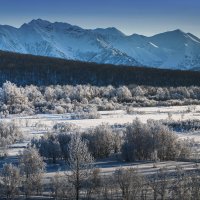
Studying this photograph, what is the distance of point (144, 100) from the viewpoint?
13362 cm

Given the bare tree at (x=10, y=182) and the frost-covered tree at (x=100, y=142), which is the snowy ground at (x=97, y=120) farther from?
the bare tree at (x=10, y=182)

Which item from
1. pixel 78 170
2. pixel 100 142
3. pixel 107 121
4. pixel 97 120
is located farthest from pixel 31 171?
pixel 97 120

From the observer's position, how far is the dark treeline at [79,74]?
534 feet

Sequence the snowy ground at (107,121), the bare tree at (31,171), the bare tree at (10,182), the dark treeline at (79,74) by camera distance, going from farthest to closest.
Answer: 1. the dark treeline at (79,74)
2. the snowy ground at (107,121)
3. the bare tree at (31,171)
4. the bare tree at (10,182)

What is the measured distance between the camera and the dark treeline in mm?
162625

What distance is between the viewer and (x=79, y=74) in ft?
554

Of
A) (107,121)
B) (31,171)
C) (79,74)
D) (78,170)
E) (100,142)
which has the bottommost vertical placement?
A: (31,171)

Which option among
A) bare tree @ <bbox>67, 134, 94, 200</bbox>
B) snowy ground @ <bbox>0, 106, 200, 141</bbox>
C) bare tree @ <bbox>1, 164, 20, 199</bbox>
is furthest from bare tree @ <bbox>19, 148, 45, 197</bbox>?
snowy ground @ <bbox>0, 106, 200, 141</bbox>

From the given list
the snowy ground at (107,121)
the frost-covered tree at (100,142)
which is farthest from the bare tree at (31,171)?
the frost-covered tree at (100,142)

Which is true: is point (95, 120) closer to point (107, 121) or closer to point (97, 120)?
point (97, 120)

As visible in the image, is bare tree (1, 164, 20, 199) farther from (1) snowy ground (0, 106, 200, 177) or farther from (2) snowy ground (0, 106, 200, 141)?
(2) snowy ground (0, 106, 200, 141)

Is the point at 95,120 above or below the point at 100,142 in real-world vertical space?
above

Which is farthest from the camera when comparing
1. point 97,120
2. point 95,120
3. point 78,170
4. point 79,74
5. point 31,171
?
point 79,74

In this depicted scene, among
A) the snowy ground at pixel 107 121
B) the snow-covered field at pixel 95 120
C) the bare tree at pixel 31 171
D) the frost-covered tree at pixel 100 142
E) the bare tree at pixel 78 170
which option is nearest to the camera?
the bare tree at pixel 78 170
